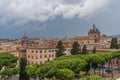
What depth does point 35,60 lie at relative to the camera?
125 metres

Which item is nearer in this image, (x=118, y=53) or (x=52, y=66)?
(x=52, y=66)

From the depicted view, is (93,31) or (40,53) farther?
(93,31)

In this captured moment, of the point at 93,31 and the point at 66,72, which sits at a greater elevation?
the point at 93,31

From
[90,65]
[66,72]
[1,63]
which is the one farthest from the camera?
[1,63]

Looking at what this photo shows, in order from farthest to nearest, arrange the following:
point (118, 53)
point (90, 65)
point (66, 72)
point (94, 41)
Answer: point (94, 41) → point (118, 53) → point (90, 65) → point (66, 72)

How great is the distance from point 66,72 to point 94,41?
11501 cm

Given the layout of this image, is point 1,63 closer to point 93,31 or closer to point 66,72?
point 66,72

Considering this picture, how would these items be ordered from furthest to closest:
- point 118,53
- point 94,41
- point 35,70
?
point 94,41 → point 118,53 → point 35,70

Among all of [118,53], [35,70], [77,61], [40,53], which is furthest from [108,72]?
[40,53]

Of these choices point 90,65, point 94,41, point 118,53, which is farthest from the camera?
point 94,41

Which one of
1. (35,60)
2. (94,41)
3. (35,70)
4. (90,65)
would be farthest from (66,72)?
(94,41)

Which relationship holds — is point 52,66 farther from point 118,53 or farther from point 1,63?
point 118,53

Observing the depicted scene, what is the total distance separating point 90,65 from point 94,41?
94564 millimetres

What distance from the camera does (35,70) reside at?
61.0 m
